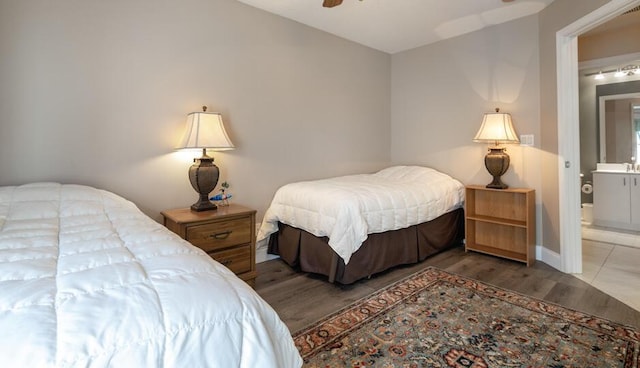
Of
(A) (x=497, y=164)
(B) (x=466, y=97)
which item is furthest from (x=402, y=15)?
(A) (x=497, y=164)

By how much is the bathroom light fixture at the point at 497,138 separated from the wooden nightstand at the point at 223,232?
247 centimetres

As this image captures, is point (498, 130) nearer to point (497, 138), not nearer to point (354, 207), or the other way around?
point (497, 138)

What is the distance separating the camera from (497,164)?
3.30 metres

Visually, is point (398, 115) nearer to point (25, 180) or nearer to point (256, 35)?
point (256, 35)

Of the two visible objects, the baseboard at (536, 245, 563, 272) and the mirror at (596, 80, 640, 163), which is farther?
the mirror at (596, 80, 640, 163)

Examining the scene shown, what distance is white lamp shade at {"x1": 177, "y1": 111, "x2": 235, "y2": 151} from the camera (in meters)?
2.46

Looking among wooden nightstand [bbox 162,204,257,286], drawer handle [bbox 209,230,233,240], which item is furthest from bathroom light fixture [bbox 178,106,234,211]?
drawer handle [bbox 209,230,233,240]

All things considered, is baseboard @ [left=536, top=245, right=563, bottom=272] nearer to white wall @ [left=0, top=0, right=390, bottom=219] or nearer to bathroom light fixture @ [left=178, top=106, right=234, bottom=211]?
white wall @ [left=0, top=0, right=390, bottom=219]

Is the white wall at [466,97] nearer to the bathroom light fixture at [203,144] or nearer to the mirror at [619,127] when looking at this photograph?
the mirror at [619,127]

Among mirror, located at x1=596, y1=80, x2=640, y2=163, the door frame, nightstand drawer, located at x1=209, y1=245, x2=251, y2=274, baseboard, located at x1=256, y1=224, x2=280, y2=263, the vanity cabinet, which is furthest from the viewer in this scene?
mirror, located at x1=596, y1=80, x2=640, y2=163

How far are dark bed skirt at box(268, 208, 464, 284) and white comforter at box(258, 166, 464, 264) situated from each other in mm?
91

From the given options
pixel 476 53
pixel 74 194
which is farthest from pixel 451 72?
pixel 74 194

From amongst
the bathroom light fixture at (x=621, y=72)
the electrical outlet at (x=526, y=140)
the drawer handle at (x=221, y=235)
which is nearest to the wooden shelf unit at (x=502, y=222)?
the electrical outlet at (x=526, y=140)

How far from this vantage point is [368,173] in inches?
171
